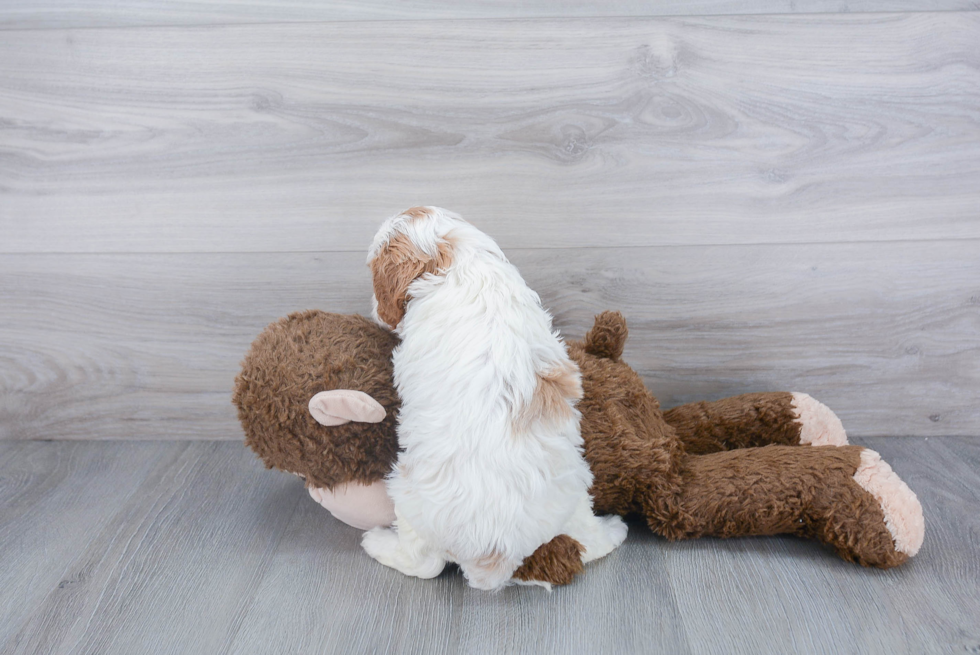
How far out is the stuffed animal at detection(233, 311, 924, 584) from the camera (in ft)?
2.66

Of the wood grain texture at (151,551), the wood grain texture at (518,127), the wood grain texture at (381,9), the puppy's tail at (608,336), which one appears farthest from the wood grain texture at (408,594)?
the wood grain texture at (381,9)

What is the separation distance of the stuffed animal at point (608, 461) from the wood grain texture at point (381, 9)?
0.44 m

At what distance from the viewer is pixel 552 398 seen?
76 cm

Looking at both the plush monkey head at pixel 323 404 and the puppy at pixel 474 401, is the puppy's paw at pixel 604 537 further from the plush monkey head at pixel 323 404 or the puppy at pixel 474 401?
the plush monkey head at pixel 323 404

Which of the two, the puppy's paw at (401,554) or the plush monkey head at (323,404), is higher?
the plush monkey head at (323,404)

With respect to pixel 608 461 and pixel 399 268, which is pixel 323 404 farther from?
pixel 608 461

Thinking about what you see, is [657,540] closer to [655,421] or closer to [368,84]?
[655,421]

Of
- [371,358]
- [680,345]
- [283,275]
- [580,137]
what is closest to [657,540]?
[680,345]

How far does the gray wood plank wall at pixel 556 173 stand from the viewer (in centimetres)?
98

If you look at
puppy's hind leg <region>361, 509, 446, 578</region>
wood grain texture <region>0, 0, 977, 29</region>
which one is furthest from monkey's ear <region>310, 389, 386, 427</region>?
wood grain texture <region>0, 0, 977, 29</region>

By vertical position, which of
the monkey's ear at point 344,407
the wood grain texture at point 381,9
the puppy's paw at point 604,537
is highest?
the wood grain texture at point 381,9

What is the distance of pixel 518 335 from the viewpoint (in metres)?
0.75

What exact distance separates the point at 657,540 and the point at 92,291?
96 cm

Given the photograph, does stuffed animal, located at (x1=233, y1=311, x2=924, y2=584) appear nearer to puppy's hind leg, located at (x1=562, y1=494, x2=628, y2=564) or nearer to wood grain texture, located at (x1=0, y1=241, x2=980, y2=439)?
puppy's hind leg, located at (x1=562, y1=494, x2=628, y2=564)
